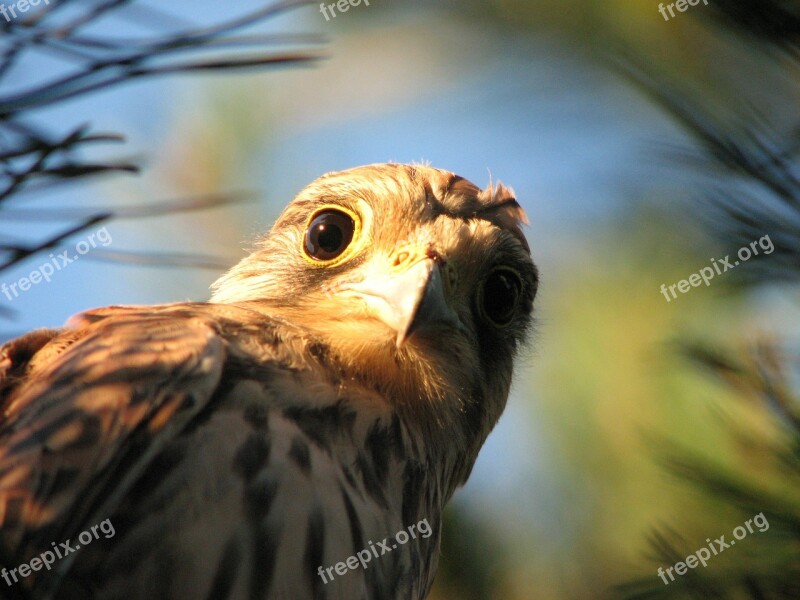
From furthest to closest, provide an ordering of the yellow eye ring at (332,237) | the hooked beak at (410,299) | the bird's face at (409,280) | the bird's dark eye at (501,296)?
1. the bird's dark eye at (501,296)
2. the yellow eye ring at (332,237)
3. the bird's face at (409,280)
4. the hooked beak at (410,299)

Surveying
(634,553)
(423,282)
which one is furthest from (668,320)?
(423,282)

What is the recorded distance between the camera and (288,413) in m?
2.85

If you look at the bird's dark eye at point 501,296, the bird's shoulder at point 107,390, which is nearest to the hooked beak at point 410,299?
the bird's shoulder at point 107,390

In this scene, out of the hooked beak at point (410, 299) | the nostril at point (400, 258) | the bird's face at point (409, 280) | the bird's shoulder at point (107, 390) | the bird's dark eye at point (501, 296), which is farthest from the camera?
the bird's dark eye at point (501, 296)

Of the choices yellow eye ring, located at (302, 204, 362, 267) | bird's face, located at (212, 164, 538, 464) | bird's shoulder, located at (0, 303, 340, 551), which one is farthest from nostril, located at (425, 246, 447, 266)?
bird's shoulder, located at (0, 303, 340, 551)

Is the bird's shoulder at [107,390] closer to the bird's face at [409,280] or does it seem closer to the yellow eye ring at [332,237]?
the bird's face at [409,280]

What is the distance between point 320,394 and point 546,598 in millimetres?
1352

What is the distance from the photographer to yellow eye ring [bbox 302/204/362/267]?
3451 millimetres

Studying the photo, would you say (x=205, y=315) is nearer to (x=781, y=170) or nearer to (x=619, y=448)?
(x=781, y=170)

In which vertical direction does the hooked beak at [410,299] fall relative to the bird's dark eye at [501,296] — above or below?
below

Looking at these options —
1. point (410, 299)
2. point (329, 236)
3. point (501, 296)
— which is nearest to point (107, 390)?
point (410, 299)

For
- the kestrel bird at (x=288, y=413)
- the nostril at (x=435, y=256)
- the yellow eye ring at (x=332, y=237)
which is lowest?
the kestrel bird at (x=288, y=413)

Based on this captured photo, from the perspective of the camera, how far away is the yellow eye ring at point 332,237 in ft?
11.3

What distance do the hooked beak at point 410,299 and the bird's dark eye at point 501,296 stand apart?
1.26 feet
